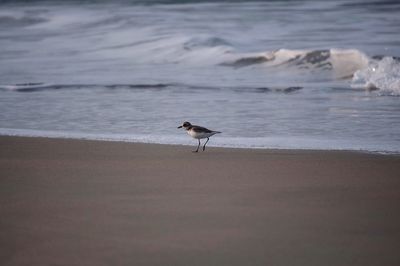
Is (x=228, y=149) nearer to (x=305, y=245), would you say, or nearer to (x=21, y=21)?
(x=305, y=245)

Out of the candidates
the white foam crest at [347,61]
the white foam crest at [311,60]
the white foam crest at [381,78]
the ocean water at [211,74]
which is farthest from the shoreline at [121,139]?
the white foam crest at [311,60]

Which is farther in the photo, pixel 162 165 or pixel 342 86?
pixel 342 86

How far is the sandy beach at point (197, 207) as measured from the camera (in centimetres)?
450

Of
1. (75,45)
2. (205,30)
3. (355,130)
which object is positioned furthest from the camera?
(205,30)

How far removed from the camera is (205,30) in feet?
70.0

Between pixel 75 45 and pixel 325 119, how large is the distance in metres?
11.5

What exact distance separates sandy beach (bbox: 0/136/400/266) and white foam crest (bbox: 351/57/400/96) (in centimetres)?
472

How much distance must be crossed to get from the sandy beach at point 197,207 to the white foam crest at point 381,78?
472 cm

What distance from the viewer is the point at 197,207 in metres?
5.34

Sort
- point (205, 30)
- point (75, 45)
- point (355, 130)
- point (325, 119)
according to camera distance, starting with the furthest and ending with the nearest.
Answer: point (205, 30), point (75, 45), point (325, 119), point (355, 130)

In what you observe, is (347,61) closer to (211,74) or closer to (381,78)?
(211,74)

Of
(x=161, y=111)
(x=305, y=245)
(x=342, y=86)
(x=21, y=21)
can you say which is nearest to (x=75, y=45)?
(x=21, y=21)

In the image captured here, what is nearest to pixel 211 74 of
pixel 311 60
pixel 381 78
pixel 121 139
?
pixel 311 60

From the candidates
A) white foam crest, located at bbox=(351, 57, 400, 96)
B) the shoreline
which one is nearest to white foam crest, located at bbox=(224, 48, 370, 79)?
white foam crest, located at bbox=(351, 57, 400, 96)
